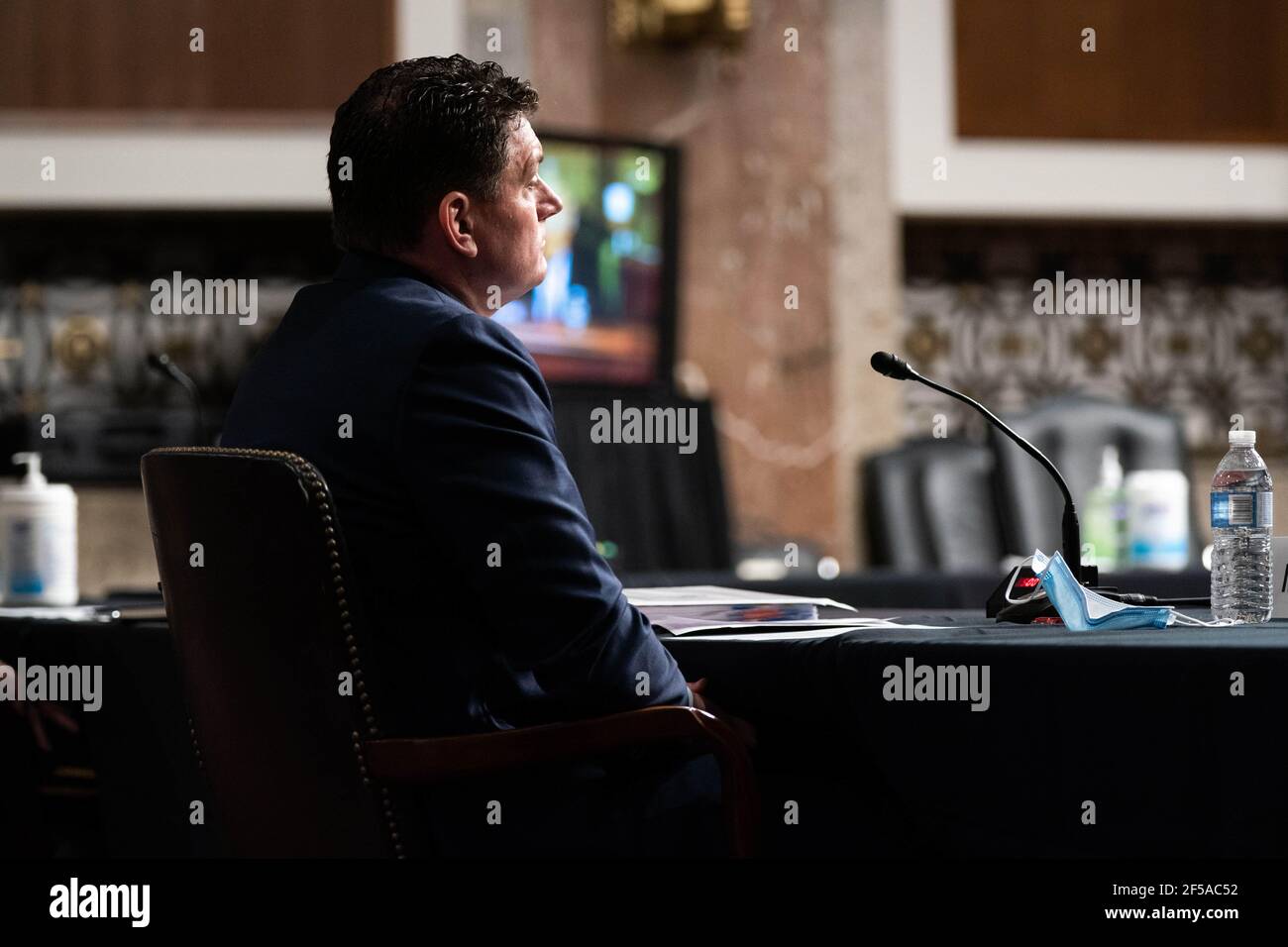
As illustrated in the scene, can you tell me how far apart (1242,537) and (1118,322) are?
377 centimetres

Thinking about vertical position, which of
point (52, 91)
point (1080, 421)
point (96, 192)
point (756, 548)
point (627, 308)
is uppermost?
point (52, 91)

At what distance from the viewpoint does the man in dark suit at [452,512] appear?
4.28 ft

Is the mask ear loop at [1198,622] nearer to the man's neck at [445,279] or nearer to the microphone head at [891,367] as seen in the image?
the microphone head at [891,367]

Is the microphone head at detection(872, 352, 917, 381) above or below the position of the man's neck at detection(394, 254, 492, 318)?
below

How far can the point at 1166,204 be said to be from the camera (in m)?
4.94

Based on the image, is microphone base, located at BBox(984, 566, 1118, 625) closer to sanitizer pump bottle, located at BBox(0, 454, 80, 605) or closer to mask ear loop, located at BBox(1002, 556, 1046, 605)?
mask ear loop, located at BBox(1002, 556, 1046, 605)

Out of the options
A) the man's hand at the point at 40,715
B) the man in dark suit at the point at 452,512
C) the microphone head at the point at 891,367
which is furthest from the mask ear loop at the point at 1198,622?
the man's hand at the point at 40,715

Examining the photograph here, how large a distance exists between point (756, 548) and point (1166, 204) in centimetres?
173

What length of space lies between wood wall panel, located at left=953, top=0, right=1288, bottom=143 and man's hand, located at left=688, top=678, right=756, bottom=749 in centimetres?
373

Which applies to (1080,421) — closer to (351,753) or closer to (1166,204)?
(1166,204)

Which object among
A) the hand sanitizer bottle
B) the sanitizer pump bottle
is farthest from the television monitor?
the sanitizer pump bottle

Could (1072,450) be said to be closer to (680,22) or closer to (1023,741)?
(680,22)

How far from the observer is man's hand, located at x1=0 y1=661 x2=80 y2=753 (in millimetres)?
1785
